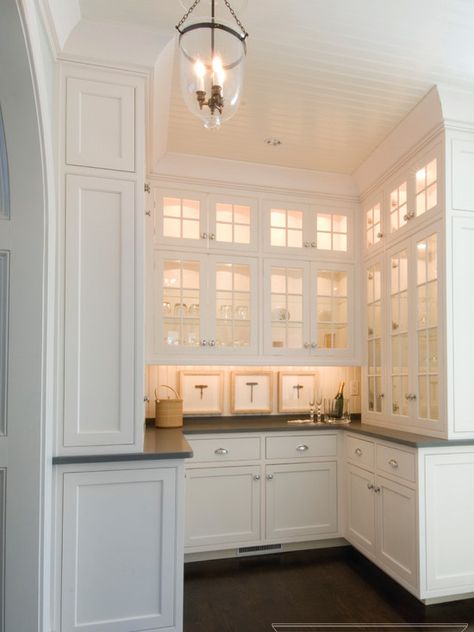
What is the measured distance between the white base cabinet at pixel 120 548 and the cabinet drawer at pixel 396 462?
132cm

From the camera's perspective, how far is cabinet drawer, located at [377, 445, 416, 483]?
2719mm

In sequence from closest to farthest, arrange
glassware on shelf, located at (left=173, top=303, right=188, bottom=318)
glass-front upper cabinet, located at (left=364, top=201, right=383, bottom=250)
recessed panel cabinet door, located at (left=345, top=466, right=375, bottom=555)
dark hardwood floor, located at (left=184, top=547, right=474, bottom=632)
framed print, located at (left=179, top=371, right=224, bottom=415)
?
dark hardwood floor, located at (left=184, top=547, right=474, bottom=632), recessed panel cabinet door, located at (left=345, top=466, right=375, bottom=555), glassware on shelf, located at (left=173, top=303, right=188, bottom=318), glass-front upper cabinet, located at (left=364, top=201, right=383, bottom=250), framed print, located at (left=179, top=371, right=224, bottom=415)

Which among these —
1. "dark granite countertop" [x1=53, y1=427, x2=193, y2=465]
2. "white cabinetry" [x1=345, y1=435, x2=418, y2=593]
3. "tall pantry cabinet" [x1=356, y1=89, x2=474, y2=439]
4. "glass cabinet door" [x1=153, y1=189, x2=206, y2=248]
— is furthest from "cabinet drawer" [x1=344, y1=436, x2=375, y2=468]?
"glass cabinet door" [x1=153, y1=189, x2=206, y2=248]

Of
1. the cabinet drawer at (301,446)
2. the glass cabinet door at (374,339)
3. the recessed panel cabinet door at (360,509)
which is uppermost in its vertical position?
the glass cabinet door at (374,339)

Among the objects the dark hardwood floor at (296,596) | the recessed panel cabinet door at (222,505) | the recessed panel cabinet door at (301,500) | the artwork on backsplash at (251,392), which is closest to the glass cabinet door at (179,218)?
the artwork on backsplash at (251,392)

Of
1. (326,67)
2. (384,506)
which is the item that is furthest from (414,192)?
(384,506)

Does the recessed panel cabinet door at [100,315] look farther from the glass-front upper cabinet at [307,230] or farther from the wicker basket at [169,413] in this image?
the glass-front upper cabinet at [307,230]

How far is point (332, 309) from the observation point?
385cm

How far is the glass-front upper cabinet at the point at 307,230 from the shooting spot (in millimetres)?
3750

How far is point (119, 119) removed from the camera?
233 cm

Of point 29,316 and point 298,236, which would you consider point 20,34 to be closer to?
point 29,316

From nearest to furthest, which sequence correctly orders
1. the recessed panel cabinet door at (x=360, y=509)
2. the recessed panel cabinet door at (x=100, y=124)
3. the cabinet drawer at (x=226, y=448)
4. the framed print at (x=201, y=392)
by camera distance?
1. the recessed panel cabinet door at (x=100, y=124)
2. the recessed panel cabinet door at (x=360, y=509)
3. the cabinet drawer at (x=226, y=448)
4. the framed print at (x=201, y=392)

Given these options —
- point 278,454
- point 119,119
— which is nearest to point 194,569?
point 278,454

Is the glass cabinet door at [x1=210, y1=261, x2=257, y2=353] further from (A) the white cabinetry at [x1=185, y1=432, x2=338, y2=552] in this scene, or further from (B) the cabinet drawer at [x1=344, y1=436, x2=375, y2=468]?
(B) the cabinet drawer at [x1=344, y1=436, x2=375, y2=468]
